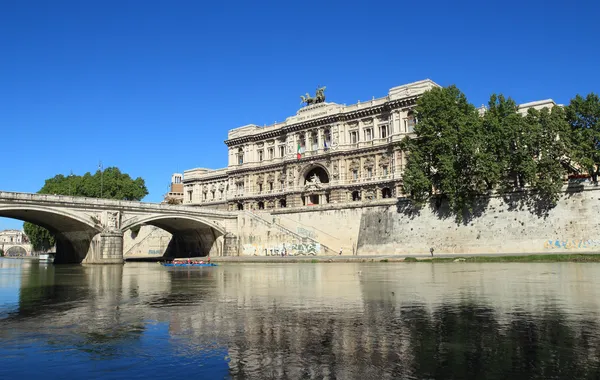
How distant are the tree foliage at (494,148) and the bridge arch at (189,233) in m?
27.0

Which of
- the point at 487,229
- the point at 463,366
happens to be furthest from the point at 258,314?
the point at 487,229

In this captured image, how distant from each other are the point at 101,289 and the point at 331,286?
10629mm

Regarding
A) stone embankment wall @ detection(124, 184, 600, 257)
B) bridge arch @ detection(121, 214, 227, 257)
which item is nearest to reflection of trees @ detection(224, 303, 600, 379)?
stone embankment wall @ detection(124, 184, 600, 257)

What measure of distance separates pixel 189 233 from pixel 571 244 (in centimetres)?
4939

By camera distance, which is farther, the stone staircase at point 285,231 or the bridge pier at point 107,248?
the stone staircase at point 285,231

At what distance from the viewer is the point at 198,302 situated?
1812cm

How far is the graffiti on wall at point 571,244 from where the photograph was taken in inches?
1816

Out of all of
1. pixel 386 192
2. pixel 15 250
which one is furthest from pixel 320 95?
pixel 15 250

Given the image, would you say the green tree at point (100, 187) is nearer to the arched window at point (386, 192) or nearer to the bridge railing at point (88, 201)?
the bridge railing at point (88, 201)

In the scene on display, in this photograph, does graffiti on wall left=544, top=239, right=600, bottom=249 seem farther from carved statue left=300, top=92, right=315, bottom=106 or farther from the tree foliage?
carved statue left=300, top=92, right=315, bottom=106

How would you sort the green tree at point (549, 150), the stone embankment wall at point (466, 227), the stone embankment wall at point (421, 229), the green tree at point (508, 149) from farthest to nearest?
the green tree at point (508, 149)
the green tree at point (549, 150)
the stone embankment wall at point (421, 229)
the stone embankment wall at point (466, 227)

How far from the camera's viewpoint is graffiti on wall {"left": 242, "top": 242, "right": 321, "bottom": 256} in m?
61.0

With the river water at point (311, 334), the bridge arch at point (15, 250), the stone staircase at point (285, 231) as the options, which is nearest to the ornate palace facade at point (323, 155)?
the stone staircase at point (285, 231)

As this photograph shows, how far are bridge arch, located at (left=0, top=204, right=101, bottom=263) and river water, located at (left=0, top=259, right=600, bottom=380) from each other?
34.8m
